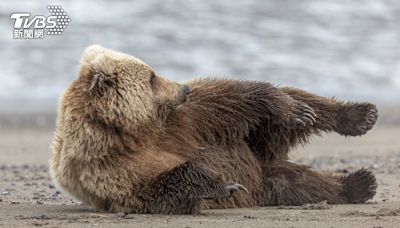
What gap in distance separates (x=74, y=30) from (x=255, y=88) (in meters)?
14.2

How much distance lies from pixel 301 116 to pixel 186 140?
0.83 meters

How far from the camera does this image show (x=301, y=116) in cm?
656

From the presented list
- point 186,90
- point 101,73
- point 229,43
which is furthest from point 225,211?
point 229,43

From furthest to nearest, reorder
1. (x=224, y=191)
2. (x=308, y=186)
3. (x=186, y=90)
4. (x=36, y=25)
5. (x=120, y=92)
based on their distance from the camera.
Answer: (x=36, y=25)
(x=308, y=186)
(x=186, y=90)
(x=120, y=92)
(x=224, y=191)

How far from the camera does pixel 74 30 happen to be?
20.4 m

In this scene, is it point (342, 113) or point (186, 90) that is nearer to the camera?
point (186, 90)

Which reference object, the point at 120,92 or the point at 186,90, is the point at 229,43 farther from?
the point at 120,92

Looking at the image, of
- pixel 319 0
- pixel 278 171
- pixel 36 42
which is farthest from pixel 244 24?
pixel 278 171

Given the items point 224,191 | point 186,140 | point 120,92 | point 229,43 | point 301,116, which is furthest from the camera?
point 229,43

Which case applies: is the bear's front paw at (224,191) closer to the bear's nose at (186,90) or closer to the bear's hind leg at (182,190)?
the bear's hind leg at (182,190)

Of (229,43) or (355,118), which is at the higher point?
(229,43)

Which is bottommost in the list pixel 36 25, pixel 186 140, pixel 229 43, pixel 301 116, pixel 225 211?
pixel 225 211

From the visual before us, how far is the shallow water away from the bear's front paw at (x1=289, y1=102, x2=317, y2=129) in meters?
9.86

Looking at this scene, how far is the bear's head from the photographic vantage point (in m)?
5.95
